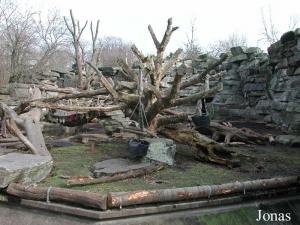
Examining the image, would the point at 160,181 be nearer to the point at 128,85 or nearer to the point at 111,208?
the point at 111,208

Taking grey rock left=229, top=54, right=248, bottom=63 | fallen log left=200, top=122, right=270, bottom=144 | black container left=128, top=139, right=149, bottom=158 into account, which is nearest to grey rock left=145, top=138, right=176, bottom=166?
black container left=128, top=139, right=149, bottom=158

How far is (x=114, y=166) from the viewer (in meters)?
5.41

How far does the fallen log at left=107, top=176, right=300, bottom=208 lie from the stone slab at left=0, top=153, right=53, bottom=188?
1280mm

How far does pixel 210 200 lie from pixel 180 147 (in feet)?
9.03

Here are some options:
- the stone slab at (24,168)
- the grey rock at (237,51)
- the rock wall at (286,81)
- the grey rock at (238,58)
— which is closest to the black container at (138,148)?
the stone slab at (24,168)

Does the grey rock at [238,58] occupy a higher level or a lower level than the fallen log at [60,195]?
higher

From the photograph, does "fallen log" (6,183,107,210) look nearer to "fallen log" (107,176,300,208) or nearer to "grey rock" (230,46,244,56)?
"fallen log" (107,176,300,208)

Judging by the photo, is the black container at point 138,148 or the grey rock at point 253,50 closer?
the black container at point 138,148

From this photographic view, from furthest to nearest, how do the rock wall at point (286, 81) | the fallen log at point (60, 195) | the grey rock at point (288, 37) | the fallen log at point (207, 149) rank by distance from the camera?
the grey rock at point (288, 37), the rock wall at point (286, 81), the fallen log at point (207, 149), the fallen log at point (60, 195)

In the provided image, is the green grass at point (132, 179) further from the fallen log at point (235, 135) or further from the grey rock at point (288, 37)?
the grey rock at point (288, 37)

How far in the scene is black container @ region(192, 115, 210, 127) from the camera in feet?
24.8

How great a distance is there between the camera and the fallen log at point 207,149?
5844 millimetres

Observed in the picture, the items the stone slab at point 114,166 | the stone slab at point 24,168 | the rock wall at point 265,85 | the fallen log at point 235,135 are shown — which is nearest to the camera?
the stone slab at point 24,168

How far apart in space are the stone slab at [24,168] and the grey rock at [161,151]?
1.45 meters
